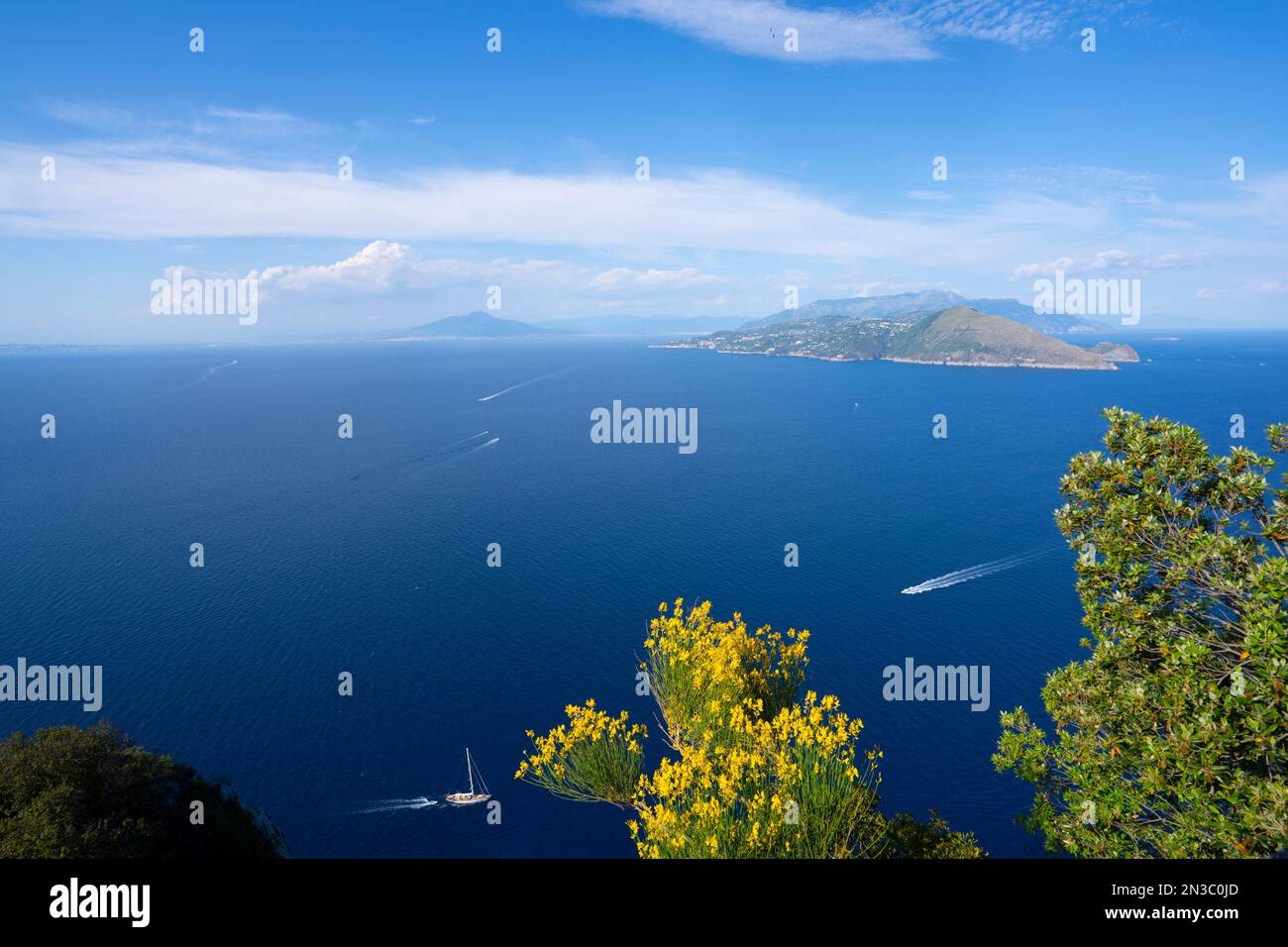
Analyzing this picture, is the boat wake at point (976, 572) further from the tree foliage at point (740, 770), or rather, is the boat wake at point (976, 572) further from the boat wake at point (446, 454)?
the boat wake at point (446, 454)

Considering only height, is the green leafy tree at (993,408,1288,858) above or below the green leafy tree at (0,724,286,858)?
above

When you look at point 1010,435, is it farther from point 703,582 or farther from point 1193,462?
point 1193,462

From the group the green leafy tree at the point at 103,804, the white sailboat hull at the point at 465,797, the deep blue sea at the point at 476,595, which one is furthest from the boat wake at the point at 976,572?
the green leafy tree at the point at 103,804

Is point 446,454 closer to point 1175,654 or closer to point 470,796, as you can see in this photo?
point 470,796

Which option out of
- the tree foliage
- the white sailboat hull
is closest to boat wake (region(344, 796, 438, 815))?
the white sailboat hull

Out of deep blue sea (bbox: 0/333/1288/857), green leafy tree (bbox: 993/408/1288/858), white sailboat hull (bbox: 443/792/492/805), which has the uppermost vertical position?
green leafy tree (bbox: 993/408/1288/858)

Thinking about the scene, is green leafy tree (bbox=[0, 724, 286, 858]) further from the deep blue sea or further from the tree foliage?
the tree foliage
